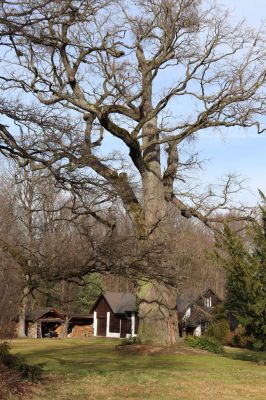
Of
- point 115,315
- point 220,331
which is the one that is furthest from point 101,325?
point 220,331

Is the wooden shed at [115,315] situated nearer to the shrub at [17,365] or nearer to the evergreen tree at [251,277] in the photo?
the evergreen tree at [251,277]

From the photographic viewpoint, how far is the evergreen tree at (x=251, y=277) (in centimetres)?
1923

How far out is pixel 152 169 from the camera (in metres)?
25.8

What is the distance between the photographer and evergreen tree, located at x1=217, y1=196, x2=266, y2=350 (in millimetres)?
19234

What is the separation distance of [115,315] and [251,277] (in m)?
31.5

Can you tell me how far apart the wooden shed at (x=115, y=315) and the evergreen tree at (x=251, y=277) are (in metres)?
27.9

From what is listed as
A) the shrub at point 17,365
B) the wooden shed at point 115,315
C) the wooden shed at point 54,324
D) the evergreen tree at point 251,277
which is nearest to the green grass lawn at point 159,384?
the shrub at point 17,365

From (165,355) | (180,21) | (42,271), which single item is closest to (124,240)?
(42,271)

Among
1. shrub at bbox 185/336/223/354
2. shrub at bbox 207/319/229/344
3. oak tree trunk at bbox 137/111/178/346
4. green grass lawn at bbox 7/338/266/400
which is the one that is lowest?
green grass lawn at bbox 7/338/266/400

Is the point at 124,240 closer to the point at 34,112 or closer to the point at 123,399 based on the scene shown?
the point at 34,112

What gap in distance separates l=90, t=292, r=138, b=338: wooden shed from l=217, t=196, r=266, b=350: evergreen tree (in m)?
27.9

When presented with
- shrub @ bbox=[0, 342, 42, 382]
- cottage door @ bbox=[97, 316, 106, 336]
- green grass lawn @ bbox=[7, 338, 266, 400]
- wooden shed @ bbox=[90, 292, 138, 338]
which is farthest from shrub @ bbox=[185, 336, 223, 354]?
cottage door @ bbox=[97, 316, 106, 336]

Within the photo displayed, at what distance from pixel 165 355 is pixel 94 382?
992 centimetres

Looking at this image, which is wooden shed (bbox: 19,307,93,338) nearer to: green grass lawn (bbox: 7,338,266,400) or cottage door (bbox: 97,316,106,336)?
cottage door (bbox: 97,316,106,336)
